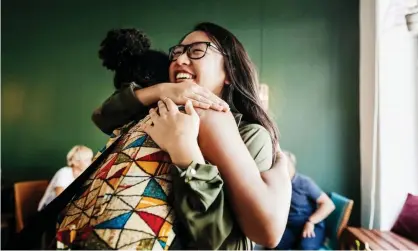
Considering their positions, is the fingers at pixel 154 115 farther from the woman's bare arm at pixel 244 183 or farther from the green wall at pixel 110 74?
the green wall at pixel 110 74

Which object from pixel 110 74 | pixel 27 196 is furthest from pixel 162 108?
pixel 27 196

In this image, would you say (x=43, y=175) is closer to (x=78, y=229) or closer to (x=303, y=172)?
(x=78, y=229)

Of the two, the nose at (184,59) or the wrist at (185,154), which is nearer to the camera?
the wrist at (185,154)

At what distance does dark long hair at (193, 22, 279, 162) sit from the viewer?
52 cm

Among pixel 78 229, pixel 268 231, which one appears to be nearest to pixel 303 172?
pixel 268 231

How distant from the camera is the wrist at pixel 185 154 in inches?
15.5

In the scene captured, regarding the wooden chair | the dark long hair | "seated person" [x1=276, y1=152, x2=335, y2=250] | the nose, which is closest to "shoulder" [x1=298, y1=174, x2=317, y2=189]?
"seated person" [x1=276, y1=152, x2=335, y2=250]

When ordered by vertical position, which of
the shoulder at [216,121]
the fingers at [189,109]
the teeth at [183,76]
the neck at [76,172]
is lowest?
the neck at [76,172]

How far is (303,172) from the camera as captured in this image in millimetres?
853

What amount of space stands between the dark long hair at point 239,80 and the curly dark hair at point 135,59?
0.09 meters

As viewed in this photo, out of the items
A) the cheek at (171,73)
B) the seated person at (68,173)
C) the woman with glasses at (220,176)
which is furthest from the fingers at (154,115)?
the seated person at (68,173)

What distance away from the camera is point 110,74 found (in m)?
0.76

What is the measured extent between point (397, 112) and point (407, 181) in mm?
147

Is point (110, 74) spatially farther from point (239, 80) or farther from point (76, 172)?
point (239, 80)
